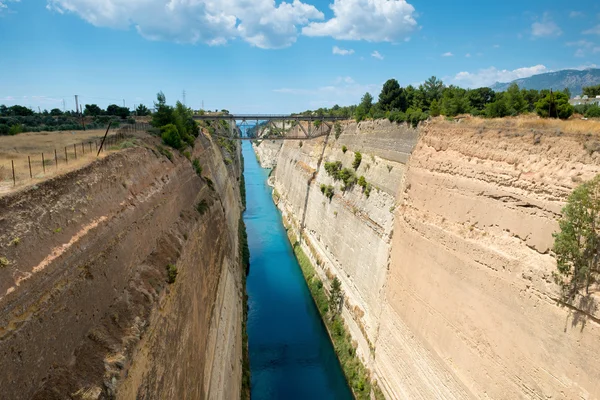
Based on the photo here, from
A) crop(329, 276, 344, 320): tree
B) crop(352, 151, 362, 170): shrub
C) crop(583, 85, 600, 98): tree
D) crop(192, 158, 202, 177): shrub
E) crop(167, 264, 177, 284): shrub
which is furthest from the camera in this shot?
crop(583, 85, 600, 98): tree

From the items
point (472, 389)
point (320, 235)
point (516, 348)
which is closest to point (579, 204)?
point (516, 348)

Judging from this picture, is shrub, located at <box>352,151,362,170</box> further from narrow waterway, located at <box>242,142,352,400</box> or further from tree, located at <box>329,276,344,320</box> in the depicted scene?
narrow waterway, located at <box>242,142,352,400</box>

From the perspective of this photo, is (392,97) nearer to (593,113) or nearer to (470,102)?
(470,102)

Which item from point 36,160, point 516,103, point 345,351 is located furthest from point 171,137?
point 516,103

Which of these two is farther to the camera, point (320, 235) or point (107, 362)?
point (320, 235)

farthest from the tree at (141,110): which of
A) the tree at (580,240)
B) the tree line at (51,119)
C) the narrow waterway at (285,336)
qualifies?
the tree at (580,240)

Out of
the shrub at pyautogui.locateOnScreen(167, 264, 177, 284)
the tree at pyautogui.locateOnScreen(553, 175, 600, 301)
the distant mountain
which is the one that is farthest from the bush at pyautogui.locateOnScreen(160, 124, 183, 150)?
the distant mountain

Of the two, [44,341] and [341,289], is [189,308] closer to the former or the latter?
[44,341]
